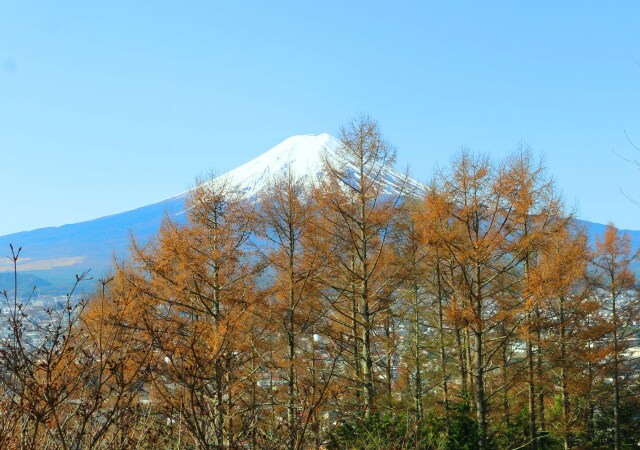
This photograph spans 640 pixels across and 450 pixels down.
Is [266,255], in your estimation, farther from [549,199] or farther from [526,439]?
[526,439]

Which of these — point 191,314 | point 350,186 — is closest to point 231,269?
point 191,314

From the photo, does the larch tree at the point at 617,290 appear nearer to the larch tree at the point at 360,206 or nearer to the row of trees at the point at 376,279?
the row of trees at the point at 376,279

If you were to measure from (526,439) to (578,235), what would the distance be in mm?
6367

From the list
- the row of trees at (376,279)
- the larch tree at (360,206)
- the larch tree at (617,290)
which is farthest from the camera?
the larch tree at (617,290)

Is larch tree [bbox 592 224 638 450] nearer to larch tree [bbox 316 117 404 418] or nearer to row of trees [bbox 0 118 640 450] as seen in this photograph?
row of trees [bbox 0 118 640 450]

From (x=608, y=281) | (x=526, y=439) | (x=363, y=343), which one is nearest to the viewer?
(x=363, y=343)

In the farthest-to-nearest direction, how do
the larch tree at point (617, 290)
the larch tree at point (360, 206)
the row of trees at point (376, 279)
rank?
1. the larch tree at point (617, 290)
2. the larch tree at point (360, 206)
3. the row of trees at point (376, 279)

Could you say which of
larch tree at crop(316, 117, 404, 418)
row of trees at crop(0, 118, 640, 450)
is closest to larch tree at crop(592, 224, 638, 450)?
row of trees at crop(0, 118, 640, 450)

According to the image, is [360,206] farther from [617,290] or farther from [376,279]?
[617,290]

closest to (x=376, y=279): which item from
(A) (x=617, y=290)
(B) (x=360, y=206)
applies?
(B) (x=360, y=206)

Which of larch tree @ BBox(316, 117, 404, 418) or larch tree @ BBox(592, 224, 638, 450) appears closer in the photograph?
larch tree @ BBox(316, 117, 404, 418)

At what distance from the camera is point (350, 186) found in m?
16.3


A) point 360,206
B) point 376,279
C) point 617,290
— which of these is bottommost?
point 617,290

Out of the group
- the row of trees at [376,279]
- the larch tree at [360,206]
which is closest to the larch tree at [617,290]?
the row of trees at [376,279]
